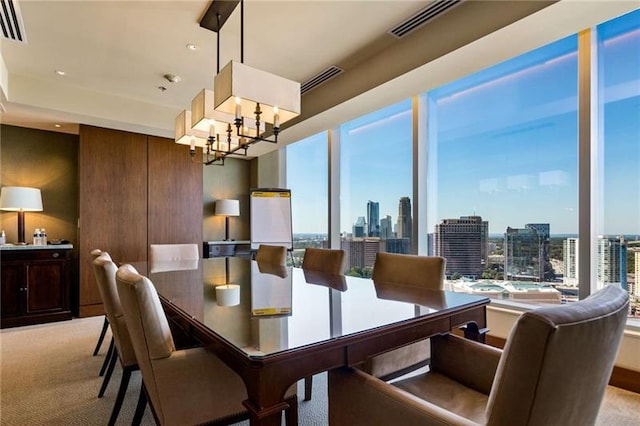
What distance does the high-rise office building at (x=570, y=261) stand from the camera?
2.63 m

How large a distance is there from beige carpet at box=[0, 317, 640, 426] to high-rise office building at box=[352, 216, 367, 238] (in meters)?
2.31

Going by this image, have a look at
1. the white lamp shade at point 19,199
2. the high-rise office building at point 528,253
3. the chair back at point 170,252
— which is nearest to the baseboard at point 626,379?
the high-rise office building at point 528,253

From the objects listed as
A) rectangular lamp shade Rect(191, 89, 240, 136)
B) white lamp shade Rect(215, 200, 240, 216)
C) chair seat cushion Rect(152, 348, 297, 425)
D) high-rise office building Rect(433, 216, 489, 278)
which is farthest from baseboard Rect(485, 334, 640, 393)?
white lamp shade Rect(215, 200, 240, 216)

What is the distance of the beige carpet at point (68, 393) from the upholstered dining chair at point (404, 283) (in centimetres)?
58

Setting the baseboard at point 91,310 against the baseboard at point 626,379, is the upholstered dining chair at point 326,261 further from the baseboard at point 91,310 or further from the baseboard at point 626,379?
the baseboard at point 91,310

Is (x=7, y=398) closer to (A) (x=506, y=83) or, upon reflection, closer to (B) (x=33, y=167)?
(B) (x=33, y=167)

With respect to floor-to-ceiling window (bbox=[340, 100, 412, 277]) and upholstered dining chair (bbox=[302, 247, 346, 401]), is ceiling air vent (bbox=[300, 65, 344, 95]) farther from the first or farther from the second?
upholstered dining chair (bbox=[302, 247, 346, 401])

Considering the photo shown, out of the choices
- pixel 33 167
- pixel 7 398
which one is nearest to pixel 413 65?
pixel 7 398

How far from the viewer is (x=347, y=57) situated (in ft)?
10.9

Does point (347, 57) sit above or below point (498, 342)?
above

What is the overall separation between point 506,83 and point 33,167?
5.72 metres

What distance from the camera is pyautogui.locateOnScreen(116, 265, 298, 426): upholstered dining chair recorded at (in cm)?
121

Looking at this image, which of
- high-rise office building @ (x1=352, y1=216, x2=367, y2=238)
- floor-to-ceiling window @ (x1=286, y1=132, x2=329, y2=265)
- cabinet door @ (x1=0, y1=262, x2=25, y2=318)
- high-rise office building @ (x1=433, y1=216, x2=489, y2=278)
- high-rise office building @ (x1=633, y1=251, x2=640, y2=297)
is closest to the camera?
high-rise office building @ (x1=633, y1=251, x2=640, y2=297)

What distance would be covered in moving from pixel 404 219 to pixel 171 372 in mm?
3114
